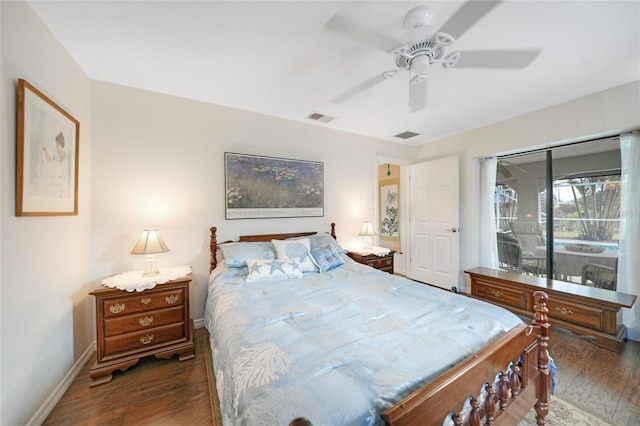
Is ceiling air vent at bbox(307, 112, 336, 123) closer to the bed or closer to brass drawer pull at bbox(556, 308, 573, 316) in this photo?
the bed

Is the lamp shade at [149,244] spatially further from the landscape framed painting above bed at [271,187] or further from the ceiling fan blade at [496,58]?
the ceiling fan blade at [496,58]

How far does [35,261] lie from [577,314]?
4568 mm

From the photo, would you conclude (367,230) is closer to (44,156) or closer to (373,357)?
(373,357)

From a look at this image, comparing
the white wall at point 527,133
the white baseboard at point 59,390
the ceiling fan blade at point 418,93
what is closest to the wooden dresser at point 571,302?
the white wall at point 527,133

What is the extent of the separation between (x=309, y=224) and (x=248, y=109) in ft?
5.52

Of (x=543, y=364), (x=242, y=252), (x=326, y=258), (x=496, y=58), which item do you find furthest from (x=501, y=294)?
(x=242, y=252)

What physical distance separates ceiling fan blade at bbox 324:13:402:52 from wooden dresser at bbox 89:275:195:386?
230cm

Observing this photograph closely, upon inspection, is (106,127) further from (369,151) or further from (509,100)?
(509,100)

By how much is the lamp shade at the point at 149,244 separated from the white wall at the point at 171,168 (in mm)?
400

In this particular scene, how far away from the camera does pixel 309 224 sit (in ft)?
11.4

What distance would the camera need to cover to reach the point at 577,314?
247 centimetres

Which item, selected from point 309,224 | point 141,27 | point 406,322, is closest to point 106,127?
point 141,27

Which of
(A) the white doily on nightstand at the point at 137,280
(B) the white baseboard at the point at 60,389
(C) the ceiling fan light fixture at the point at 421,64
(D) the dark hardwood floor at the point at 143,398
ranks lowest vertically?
(D) the dark hardwood floor at the point at 143,398

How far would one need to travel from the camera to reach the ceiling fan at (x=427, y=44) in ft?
4.77
